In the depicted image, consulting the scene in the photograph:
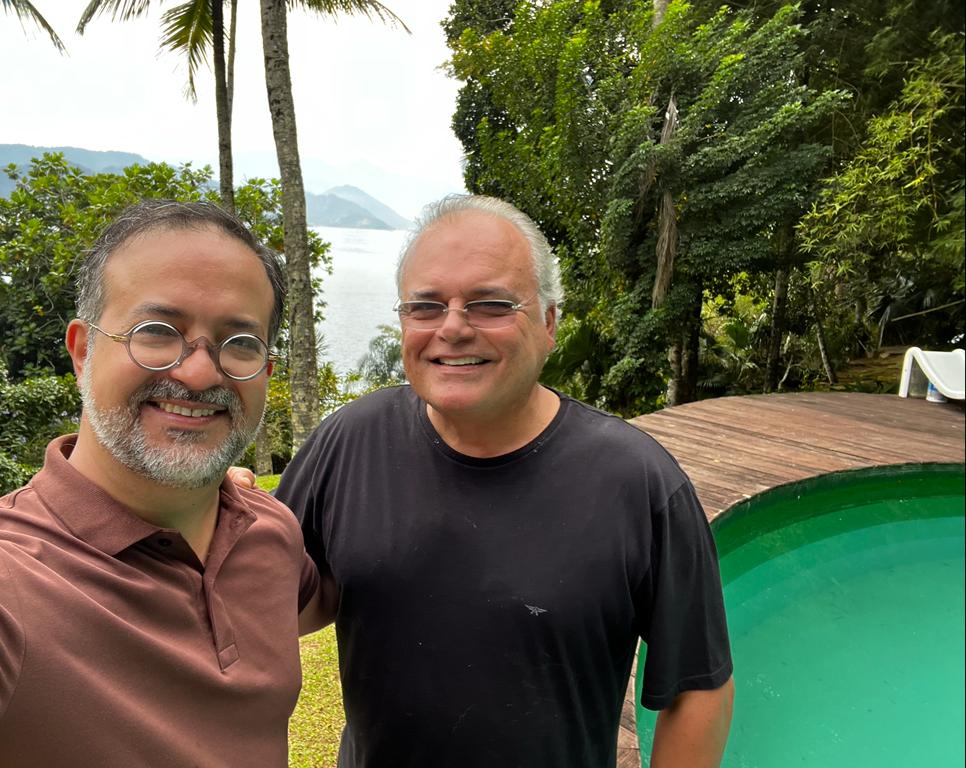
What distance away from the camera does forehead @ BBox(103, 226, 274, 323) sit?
1013 millimetres

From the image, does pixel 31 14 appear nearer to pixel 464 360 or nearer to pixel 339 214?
pixel 464 360

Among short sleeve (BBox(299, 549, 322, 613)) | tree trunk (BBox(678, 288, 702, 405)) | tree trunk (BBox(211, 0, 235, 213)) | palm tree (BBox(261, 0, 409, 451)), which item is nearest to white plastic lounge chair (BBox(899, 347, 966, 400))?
short sleeve (BBox(299, 549, 322, 613))

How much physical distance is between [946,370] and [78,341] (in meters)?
1.25

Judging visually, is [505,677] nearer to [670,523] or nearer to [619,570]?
[619,570]

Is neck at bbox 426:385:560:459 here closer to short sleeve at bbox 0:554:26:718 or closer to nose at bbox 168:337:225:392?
nose at bbox 168:337:225:392

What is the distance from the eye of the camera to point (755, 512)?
4.53 metres

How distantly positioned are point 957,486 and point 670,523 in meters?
0.84

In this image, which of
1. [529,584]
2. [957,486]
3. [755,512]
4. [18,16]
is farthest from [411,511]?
[18,16]

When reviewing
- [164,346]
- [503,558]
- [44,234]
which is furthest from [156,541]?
[44,234]

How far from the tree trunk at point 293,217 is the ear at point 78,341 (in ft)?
12.6

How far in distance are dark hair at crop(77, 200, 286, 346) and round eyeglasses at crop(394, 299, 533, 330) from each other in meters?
0.33

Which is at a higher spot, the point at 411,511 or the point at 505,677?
the point at 411,511

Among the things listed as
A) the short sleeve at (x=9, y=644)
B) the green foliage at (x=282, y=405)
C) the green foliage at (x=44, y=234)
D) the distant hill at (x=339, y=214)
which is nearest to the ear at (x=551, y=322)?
the short sleeve at (x=9, y=644)

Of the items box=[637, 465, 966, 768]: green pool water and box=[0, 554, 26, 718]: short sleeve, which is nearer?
box=[637, 465, 966, 768]: green pool water
